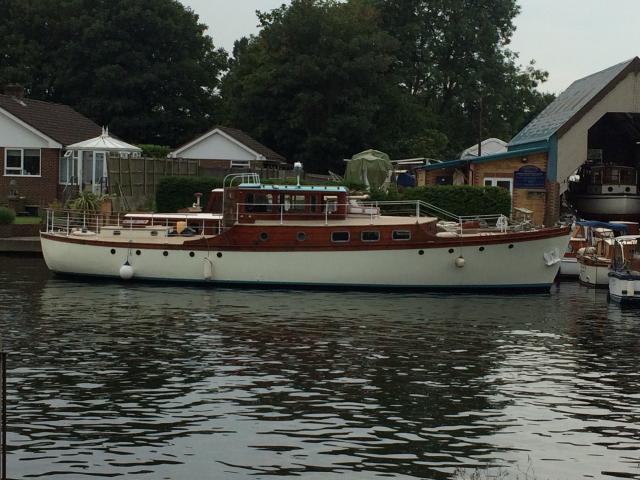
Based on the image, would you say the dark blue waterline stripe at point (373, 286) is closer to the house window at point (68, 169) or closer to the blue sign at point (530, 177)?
the blue sign at point (530, 177)

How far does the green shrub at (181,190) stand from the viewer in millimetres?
52094

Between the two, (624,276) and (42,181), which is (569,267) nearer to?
(624,276)

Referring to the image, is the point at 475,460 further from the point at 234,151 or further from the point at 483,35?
the point at 483,35

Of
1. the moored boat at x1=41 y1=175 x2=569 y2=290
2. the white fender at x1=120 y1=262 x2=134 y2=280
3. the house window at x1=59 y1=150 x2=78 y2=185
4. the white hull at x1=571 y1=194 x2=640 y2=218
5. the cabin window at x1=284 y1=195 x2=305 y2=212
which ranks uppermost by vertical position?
the house window at x1=59 y1=150 x2=78 y2=185

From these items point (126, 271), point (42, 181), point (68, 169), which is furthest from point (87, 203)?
point (68, 169)

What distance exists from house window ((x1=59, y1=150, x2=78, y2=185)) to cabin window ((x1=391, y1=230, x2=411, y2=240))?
1089 inches

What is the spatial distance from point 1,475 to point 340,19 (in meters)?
67.6

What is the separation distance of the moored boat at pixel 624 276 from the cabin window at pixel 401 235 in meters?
6.97

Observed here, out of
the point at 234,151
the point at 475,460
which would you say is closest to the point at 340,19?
the point at 234,151

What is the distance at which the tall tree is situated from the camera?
336ft

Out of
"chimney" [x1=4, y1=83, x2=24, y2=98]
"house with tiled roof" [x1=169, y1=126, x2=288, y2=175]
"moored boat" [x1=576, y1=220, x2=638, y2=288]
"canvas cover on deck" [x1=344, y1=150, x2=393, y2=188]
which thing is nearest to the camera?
"moored boat" [x1=576, y1=220, x2=638, y2=288]

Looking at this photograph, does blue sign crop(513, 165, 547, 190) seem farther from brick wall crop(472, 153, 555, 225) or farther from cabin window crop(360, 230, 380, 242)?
cabin window crop(360, 230, 380, 242)

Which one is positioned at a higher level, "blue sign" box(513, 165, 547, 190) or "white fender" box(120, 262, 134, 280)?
"blue sign" box(513, 165, 547, 190)

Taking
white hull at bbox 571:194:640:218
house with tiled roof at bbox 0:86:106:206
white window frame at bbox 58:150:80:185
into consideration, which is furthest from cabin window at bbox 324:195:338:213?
white window frame at bbox 58:150:80:185
